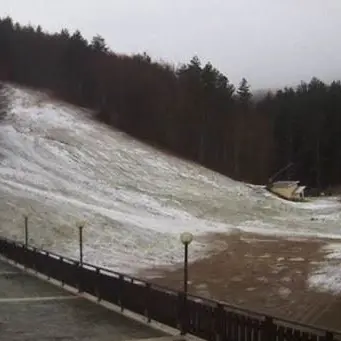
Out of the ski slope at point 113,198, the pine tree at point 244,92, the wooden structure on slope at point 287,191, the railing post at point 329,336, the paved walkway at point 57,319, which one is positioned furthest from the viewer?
the pine tree at point 244,92

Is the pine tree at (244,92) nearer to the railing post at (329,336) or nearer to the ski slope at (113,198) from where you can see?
the ski slope at (113,198)

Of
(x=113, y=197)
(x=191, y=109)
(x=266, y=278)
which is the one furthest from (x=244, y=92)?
(x=266, y=278)

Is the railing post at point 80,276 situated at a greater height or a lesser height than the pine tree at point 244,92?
lesser

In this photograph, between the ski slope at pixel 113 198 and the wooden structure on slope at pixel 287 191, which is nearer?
the ski slope at pixel 113 198

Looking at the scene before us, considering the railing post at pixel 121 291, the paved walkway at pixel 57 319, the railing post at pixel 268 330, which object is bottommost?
the paved walkway at pixel 57 319

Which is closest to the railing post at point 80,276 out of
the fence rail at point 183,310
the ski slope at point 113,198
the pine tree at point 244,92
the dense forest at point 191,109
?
the fence rail at point 183,310

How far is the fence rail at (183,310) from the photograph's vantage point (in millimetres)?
13758

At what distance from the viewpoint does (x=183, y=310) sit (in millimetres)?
16969

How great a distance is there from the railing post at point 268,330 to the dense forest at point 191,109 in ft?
282

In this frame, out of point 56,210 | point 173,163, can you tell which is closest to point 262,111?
point 173,163

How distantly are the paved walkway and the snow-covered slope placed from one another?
1315 centimetres

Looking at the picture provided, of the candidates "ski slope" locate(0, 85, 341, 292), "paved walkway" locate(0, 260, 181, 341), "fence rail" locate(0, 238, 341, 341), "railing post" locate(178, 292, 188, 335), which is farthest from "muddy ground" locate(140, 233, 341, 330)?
"railing post" locate(178, 292, 188, 335)

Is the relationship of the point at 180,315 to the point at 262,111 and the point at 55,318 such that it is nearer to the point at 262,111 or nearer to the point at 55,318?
the point at 55,318

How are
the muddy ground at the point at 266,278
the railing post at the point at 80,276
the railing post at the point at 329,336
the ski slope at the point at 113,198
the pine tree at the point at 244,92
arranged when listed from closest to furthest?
1. the railing post at the point at 329,336
2. the railing post at the point at 80,276
3. the muddy ground at the point at 266,278
4. the ski slope at the point at 113,198
5. the pine tree at the point at 244,92
